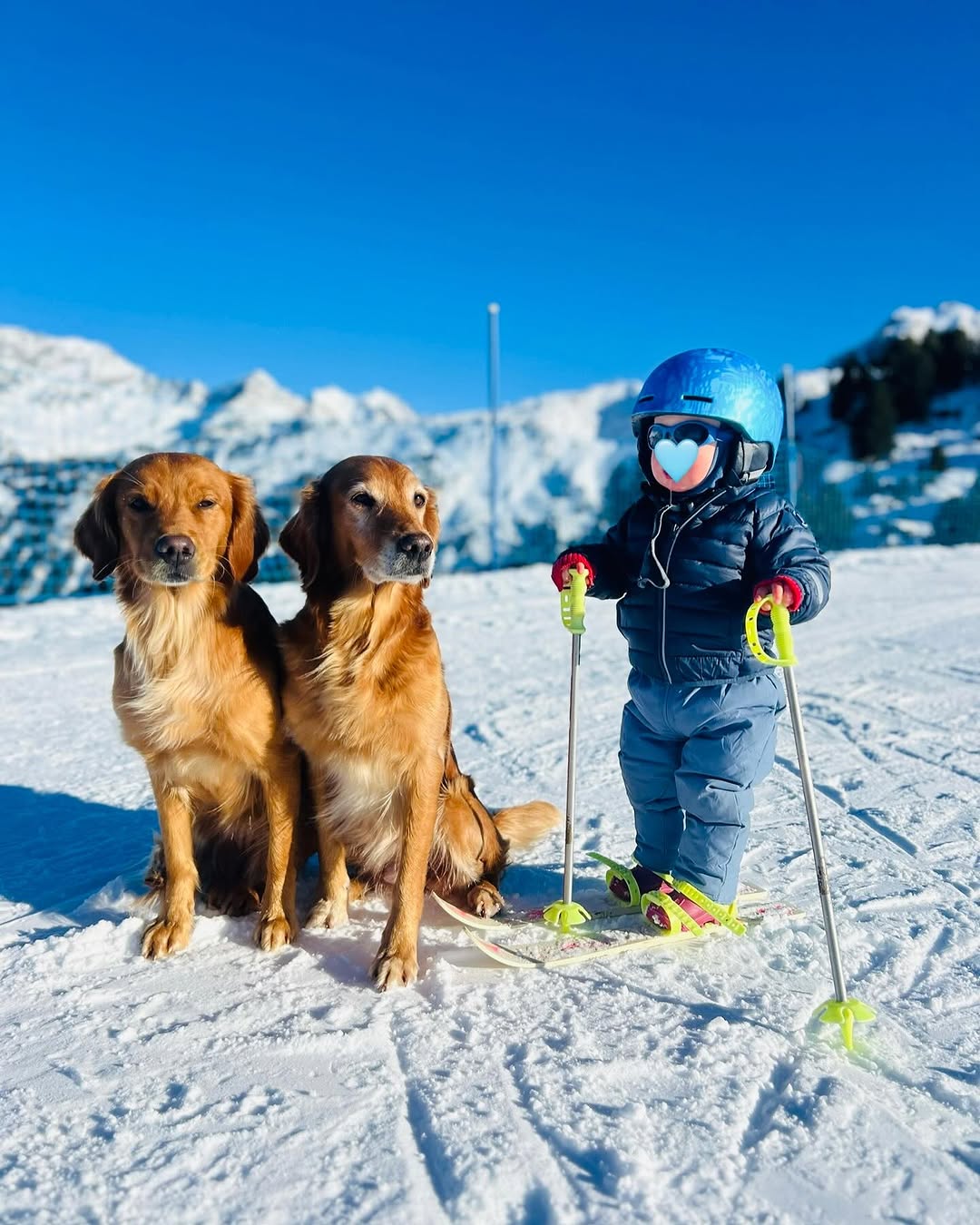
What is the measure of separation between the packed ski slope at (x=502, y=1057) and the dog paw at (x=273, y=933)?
41 millimetres

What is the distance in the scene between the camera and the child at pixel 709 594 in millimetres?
2580

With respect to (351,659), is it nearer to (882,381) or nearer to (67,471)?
(67,471)

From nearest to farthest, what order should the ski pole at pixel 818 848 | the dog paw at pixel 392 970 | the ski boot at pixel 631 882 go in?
the ski pole at pixel 818 848 < the dog paw at pixel 392 970 < the ski boot at pixel 631 882

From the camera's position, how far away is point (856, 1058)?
6.46 feet

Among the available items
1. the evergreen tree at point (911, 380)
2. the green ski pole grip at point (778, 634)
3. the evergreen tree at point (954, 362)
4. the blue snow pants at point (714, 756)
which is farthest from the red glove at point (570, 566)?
the evergreen tree at point (954, 362)

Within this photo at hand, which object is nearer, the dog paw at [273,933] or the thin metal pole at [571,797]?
the dog paw at [273,933]

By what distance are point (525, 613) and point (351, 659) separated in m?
6.35

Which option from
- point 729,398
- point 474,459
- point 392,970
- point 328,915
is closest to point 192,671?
point 328,915

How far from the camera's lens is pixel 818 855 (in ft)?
7.23

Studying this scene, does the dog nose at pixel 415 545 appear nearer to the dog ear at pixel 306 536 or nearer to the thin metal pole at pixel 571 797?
the dog ear at pixel 306 536

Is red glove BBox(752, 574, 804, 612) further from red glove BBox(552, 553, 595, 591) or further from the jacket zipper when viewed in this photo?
red glove BBox(552, 553, 595, 591)

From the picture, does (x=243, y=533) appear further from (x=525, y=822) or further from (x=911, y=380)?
(x=911, y=380)


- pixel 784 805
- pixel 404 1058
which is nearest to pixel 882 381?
pixel 784 805

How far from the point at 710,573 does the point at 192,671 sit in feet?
5.09
